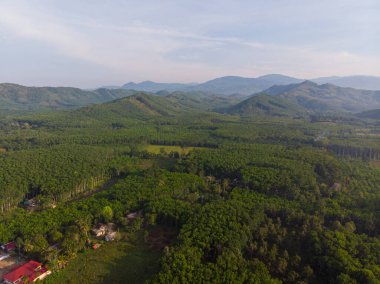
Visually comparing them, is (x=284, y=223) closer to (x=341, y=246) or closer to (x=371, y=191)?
(x=341, y=246)

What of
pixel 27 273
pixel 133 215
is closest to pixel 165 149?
pixel 133 215

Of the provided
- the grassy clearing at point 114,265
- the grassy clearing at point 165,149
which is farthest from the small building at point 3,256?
the grassy clearing at point 165,149

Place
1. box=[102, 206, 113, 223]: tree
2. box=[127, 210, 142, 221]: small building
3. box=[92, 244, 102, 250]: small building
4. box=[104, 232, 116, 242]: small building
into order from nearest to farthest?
box=[92, 244, 102, 250]: small building, box=[104, 232, 116, 242]: small building, box=[102, 206, 113, 223]: tree, box=[127, 210, 142, 221]: small building

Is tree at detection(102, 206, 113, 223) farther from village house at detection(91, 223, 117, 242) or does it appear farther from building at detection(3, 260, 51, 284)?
building at detection(3, 260, 51, 284)

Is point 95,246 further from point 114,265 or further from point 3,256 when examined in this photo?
point 3,256

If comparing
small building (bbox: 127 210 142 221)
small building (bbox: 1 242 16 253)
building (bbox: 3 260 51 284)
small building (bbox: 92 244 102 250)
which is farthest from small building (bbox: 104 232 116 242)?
small building (bbox: 1 242 16 253)

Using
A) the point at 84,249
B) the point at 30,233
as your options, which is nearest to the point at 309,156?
the point at 84,249
